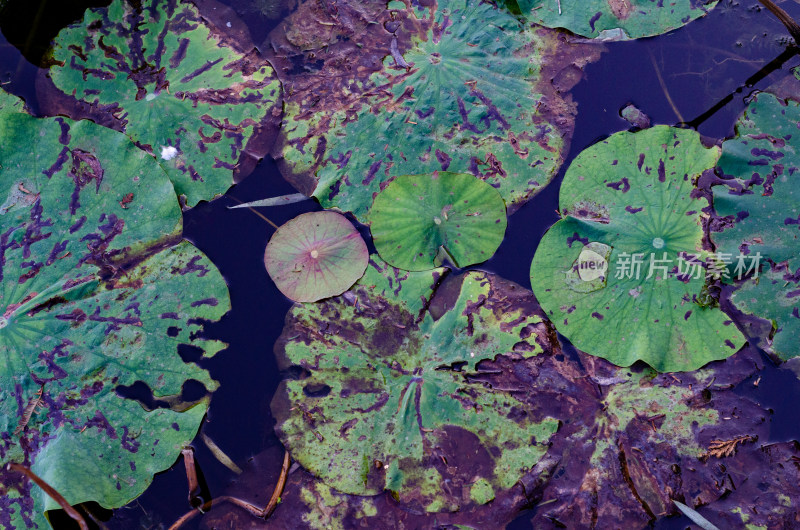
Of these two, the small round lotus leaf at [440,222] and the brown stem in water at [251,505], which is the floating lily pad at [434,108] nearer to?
the small round lotus leaf at [440,222]

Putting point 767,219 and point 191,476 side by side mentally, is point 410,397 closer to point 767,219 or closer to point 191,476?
point 191,476

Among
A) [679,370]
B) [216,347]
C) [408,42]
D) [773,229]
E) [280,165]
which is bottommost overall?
[216,347]

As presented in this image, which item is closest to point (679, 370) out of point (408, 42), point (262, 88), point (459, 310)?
point (459, 310)

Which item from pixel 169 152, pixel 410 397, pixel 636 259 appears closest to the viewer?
pixel 410 397

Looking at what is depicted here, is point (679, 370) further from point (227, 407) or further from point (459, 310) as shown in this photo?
point (227, 407)

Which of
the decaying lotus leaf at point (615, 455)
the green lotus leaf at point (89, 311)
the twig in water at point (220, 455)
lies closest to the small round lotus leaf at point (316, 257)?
the green lotus leaf at point (89, 311)

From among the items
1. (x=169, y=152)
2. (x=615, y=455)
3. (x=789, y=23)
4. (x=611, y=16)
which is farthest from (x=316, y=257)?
(x=789, y=23)
